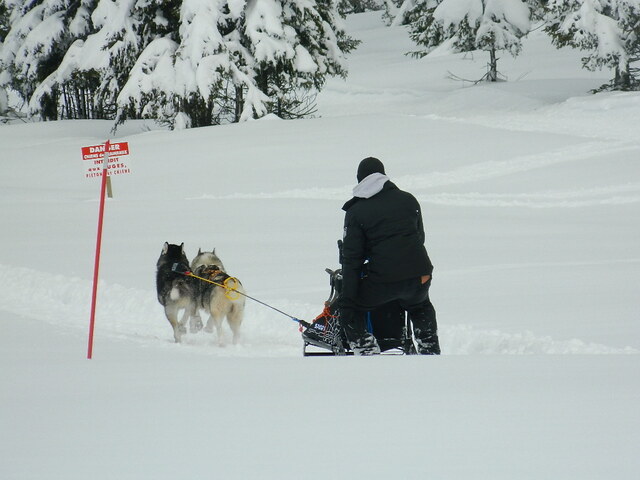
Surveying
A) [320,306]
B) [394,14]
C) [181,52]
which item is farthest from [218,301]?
[394,14]

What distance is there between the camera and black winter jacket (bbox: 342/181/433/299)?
18.1ft

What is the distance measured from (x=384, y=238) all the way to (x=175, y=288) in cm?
290

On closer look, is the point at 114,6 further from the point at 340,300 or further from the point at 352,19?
the point at 352,19

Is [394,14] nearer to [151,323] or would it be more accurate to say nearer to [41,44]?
[41,44]


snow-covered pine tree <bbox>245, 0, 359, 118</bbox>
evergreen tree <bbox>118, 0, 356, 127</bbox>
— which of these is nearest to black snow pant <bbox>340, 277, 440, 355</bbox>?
evergreen tree <bbox>118, 0, 356, 127</bbox>

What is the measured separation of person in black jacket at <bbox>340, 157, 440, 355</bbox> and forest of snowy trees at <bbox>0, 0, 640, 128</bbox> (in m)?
16.0

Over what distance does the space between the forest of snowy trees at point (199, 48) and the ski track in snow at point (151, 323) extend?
11.5 meters

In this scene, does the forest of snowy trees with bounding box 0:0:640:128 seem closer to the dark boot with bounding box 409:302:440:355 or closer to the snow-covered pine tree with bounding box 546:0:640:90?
the snow-covered pine tree with bounding box 546:0:640:90

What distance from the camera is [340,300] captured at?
5.78 meters

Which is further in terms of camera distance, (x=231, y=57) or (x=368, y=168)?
(x=231, y=57)

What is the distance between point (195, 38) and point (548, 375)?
707 inches

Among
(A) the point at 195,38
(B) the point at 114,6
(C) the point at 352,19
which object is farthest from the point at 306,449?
(C) the point at 352,19

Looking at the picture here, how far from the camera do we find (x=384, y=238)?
5.55 metres

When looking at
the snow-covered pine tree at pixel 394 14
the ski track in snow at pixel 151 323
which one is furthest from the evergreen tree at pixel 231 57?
the snow-covered pine tree at pixel 394 14
